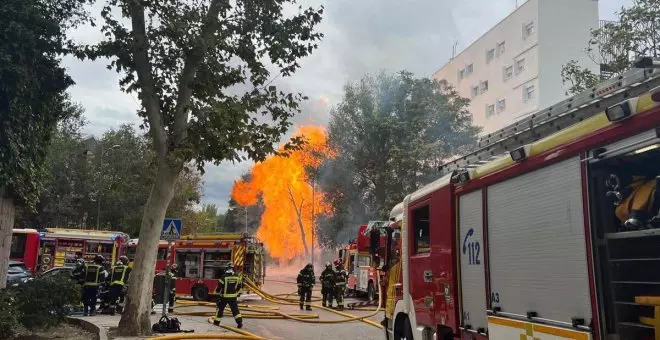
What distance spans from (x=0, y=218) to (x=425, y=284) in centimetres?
857

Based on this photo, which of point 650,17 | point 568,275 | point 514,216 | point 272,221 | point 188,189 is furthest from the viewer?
point 272,221

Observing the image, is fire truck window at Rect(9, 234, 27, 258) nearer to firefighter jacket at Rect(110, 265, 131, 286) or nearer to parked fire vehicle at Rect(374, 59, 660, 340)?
firefighter jacket at Rect(110, 265, 131, 286)

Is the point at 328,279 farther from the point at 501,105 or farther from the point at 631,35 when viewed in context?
the point at 501,105

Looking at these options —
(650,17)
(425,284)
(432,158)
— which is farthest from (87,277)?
(432,158)

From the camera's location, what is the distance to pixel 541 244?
13.2 feet

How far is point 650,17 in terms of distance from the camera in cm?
1270

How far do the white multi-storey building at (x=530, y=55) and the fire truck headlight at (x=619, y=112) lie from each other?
99.6 feet

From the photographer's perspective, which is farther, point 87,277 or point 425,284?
point 87,277

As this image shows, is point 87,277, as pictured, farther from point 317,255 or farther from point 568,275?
point 317,255

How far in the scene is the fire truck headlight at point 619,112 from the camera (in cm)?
324

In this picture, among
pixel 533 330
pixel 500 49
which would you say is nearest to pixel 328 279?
pixel 533 330

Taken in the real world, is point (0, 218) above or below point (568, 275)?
above

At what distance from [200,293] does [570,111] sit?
1713 cm

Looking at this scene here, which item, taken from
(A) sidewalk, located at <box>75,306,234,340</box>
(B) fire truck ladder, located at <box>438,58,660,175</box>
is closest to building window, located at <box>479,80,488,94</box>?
(A) sidewalk, located at <box>75,306,234,340</box>
